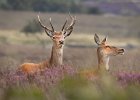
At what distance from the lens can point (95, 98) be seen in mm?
3535

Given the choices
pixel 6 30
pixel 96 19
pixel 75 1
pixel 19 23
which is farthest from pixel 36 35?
pixel 75 1

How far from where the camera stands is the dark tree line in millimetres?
55781

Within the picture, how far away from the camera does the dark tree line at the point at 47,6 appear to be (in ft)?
183

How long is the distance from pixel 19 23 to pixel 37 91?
160 ft

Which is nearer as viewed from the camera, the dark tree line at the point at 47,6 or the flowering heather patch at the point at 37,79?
the flowering heather patch at the point at 37,79

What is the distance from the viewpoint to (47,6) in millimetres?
61844

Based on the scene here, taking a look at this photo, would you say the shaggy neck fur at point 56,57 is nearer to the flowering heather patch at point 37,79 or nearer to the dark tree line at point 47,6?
the flowering heather patch at point 37,79

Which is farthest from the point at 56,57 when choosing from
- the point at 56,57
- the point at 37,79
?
the point at 37,79

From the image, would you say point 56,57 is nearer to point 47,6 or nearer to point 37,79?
point 37,79

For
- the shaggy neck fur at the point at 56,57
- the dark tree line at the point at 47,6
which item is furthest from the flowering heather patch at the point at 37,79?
the dark tree line at the point at 47,6

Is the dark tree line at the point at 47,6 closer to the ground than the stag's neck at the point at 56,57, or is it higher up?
higher up

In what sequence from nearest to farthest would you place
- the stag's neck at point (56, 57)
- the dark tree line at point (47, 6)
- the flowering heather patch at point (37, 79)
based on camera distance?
the flowering heather patch at point (37, 79), the stag's neck at point (56, 57), the dark tree line at point (47, 6)

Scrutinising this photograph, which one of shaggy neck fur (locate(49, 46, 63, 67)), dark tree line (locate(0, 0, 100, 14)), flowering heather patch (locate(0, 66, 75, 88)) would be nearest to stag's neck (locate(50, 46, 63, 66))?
shaggy neck fur (locate(49, 46, 63, 67))

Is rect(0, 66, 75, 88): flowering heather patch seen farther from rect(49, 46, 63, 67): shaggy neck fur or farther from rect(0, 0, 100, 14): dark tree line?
rect(0, 0, 100, 14): dark tree line
